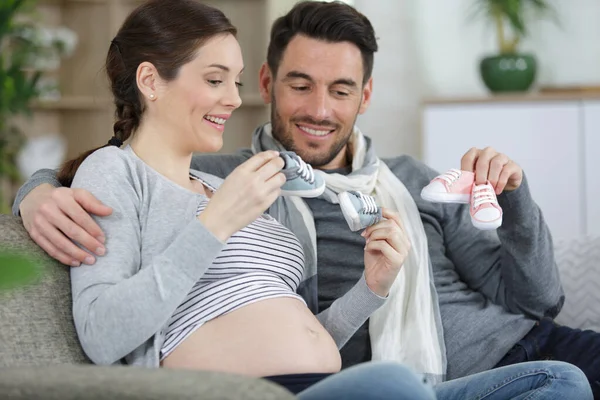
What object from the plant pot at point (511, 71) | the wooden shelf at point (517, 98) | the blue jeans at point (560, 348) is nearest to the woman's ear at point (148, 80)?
the blue jeans at point (560, 348)

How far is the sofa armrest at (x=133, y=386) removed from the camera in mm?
961

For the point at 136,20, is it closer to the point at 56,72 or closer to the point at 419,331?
the point at 419,331

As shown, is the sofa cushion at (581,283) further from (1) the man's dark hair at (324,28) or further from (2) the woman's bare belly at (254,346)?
(2) the woman's bare belly at (254,346)

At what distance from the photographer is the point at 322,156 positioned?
219cm

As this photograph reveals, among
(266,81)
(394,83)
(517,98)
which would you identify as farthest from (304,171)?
(394,83)

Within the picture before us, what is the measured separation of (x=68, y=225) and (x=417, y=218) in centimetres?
91

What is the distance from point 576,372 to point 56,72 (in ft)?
12.3

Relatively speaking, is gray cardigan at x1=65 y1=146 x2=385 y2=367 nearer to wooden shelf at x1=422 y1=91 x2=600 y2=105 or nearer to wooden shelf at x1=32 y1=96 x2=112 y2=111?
wooden shelf at x1=422 y1=91 x2=600 y2=105

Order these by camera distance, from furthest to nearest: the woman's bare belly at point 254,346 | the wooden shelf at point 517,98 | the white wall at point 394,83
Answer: the white wall at point 394,83 < the wooden shelf at point 517,98 < the woman's bare belly at point 254,346

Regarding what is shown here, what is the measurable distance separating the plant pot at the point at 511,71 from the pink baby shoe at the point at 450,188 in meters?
2.55

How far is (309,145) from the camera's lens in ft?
7.16

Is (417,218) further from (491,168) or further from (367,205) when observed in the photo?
(367,205)

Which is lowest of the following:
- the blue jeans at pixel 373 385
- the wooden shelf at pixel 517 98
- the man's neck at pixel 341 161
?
the wooden shelf at pixel 517 98

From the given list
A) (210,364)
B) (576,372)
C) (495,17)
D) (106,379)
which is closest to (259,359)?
(210,364)
